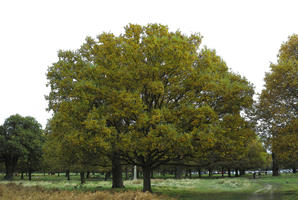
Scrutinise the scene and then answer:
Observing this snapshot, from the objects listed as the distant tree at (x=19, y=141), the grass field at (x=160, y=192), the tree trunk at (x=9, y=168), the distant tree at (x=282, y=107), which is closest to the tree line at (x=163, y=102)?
the distant tree at (x=282, y=107)

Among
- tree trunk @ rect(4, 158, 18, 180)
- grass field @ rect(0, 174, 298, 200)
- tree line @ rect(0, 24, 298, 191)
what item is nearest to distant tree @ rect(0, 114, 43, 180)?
tree trunk @ rect(4, 158, 18, 180)

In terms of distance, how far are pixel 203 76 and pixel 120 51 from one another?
269 inches

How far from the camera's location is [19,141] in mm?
56844

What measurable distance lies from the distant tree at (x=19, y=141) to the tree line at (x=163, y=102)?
125ft

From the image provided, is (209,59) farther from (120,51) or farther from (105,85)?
(105,85)

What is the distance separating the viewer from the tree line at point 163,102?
1861 centimetres

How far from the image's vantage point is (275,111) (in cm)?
2234

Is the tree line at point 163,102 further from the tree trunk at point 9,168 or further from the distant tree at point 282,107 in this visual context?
the tree trunk at point 9,168

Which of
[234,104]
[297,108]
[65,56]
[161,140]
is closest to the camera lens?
[161,140]

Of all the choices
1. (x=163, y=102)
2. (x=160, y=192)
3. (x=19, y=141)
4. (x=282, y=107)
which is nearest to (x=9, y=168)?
(x=19, y=141)

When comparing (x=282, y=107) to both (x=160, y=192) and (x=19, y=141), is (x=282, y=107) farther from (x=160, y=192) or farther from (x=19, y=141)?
(x=19, y=141)

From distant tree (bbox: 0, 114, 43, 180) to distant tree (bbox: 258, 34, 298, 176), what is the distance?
1854 inches

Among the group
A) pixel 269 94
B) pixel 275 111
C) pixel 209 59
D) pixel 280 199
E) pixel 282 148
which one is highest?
pixel 209 59

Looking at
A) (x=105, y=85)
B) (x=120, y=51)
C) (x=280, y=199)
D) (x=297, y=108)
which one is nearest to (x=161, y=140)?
(x=105, y=85)
